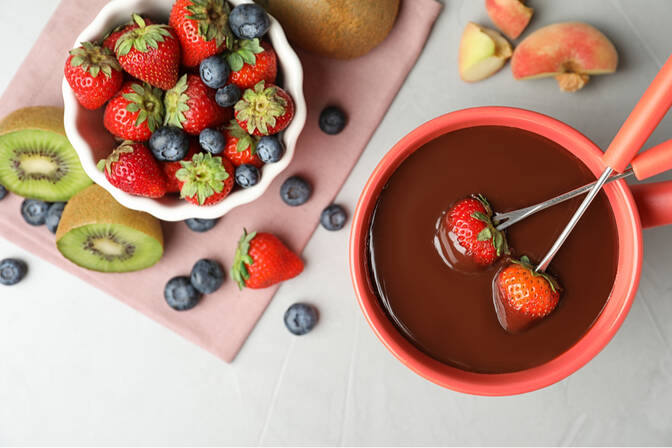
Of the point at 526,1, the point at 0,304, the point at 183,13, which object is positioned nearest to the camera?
the point at 183,13

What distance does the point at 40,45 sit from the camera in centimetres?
100

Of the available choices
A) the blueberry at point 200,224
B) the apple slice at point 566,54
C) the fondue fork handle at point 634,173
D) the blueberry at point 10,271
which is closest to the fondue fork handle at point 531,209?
the fondue fork handle at point 634,173

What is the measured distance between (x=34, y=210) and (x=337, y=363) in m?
0.64

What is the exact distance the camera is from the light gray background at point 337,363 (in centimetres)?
99

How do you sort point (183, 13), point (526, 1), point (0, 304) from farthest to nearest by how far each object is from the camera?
point (0, 304)
point (526, 1)
point (183, 13)

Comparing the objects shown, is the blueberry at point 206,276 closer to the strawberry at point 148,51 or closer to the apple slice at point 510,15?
the strawberry at point 148,51

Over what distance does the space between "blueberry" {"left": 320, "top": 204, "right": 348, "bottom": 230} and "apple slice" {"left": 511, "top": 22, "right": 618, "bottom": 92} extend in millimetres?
396

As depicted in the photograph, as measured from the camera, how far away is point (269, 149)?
2.74 ft

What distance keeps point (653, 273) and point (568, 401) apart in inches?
11.3

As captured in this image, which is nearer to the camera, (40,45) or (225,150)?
(225,150)

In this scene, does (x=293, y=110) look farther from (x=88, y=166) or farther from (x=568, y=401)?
(x=568, y=401)

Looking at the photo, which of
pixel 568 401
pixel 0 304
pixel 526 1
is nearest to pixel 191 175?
pixel 0 304

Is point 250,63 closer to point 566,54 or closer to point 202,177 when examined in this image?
point 202,177

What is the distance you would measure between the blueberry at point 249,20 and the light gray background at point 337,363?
0.99 feet
